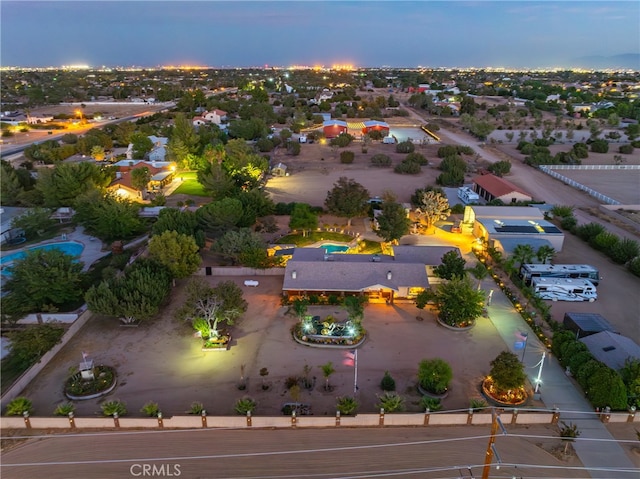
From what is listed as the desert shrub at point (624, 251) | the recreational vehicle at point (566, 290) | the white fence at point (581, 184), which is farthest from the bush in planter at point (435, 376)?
the white fence at point (581, 184)

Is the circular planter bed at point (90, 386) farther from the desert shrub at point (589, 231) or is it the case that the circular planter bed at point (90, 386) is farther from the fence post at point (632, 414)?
the desert shrub at point (589, 231)

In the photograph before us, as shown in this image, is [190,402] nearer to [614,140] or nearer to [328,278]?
[328,278]

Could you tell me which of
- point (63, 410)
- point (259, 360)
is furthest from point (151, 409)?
point (259, 360)

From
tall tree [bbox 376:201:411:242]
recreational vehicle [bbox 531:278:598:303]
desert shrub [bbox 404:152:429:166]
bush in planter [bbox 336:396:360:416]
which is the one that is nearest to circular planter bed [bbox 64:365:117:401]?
bush in planter [bbox 336:396:360:416]

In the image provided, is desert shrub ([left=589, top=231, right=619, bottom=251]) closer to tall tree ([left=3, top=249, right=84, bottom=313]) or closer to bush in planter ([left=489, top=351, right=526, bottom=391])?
bush in planter ([left=489, top=351, right=526, bottom=391])

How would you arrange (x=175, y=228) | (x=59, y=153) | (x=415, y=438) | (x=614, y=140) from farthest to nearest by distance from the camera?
(x=614, y=140), (x=59, y=153), (x=175, y=228), (x=415, y=438)

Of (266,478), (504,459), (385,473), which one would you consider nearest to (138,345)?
(266,478)
